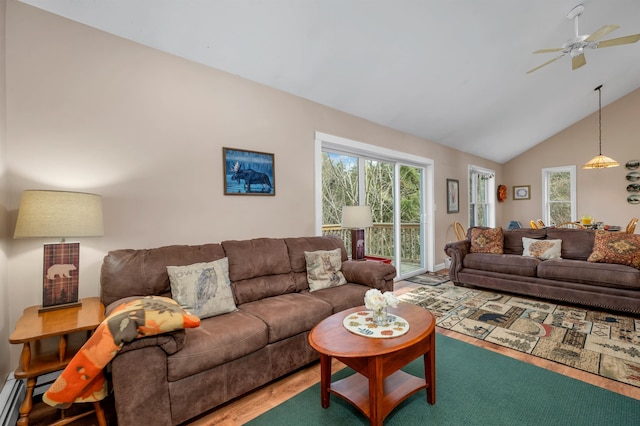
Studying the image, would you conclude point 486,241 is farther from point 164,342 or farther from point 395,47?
point 164,342

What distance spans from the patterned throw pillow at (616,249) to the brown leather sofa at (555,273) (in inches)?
4.9

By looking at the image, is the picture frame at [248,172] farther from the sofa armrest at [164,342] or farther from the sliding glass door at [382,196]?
the sofa armrest at [164,342]

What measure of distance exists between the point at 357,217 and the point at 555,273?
258 centimetres

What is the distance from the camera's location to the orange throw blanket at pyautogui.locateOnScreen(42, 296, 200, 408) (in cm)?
135

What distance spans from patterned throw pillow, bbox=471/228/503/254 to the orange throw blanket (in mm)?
4418

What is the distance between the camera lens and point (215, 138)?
9.14 feet

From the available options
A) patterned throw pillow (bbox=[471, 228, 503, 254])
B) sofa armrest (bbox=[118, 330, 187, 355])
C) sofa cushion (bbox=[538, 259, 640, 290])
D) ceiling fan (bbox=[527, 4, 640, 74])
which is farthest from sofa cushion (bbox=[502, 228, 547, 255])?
sofa armrest (bbox=[118, 330, 187, 355])

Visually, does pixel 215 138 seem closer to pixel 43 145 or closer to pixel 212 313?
pixel 43 145

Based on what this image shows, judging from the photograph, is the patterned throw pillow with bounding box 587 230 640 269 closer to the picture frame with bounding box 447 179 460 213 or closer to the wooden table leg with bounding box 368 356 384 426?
the picture frame with bounding box 447 179 460 213

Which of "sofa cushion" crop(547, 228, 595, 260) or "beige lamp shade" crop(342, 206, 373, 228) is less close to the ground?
"beige lamp shade" crop(342, 206, 373, 228)

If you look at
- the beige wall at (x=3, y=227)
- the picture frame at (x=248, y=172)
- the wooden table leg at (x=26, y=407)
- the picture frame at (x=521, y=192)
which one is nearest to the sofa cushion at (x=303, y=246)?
the picture frame at (x=248, y=172)

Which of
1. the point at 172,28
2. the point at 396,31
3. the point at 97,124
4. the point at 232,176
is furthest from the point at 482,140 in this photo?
the point at 97,124

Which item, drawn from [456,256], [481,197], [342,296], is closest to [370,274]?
[342,296]

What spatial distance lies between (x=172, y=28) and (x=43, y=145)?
1295 mm
